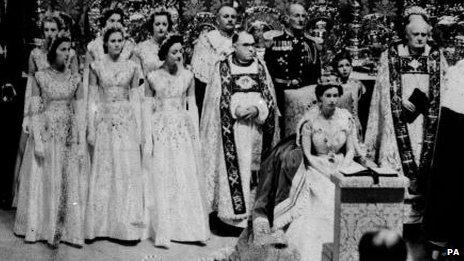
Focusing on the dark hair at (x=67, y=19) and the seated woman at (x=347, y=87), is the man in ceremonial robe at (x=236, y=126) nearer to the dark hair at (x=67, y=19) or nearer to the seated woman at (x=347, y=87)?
the seated woman at (x=347, y=87)

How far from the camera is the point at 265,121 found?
7.33 m

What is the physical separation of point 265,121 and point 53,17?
2.11 m

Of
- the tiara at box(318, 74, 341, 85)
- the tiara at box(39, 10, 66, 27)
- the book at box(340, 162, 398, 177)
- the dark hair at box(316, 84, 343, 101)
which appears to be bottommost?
the book at box(340, 162, 398, 177)

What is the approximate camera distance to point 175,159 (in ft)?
22.9

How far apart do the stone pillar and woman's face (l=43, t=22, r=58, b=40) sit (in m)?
3.17

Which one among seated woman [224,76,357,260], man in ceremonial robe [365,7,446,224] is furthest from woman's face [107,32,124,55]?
man in ceremonial robe [365,7,446,224]

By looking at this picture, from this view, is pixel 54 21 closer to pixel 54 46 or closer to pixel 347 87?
pixel 54 46

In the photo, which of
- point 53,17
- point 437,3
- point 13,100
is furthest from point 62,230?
point 437,3

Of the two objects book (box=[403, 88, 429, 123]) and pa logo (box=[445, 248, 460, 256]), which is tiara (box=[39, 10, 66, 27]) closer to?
book (box=[403, 88, 429, 123])

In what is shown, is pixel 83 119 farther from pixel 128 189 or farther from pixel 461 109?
pixel 461 109

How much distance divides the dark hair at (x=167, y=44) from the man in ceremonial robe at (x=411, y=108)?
1876mm

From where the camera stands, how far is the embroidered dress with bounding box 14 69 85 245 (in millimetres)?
6844

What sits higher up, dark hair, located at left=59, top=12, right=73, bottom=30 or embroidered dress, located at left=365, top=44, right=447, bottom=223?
dark hair, located at left=59, top=12, right=73, bottom=30

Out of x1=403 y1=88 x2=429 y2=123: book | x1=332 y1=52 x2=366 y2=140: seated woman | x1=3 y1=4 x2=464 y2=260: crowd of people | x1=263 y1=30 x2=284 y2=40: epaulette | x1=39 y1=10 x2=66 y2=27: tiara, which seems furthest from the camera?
x1=263 y1=30 x2=284 y2=40: epaulette
